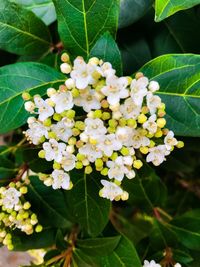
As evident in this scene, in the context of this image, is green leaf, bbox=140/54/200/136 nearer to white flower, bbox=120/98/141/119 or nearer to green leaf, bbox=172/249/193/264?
white flower, bbox=120/98/141/119

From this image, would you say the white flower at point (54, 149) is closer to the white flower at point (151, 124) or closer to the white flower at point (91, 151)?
the white flower at point (91, 151)

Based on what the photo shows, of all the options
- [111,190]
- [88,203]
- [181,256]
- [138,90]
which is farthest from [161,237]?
[138,90]

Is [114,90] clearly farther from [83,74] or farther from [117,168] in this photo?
[117,168]

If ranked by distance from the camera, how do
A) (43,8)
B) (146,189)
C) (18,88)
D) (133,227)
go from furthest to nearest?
(133,227) < (146,189) < (43,8) < (18,88)

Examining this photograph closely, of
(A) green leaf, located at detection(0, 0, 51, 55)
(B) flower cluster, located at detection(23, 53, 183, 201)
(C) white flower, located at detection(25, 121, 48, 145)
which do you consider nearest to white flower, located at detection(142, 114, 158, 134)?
(B) flower cluster, located at detection(23, 53, 183, 201)

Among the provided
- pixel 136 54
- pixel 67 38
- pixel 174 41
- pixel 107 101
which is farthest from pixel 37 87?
pixel 174 41

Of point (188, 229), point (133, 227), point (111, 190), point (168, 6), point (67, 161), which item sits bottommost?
point (133, 227)

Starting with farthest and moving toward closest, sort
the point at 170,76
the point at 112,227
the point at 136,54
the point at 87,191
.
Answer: the point at 112,227 < the point at 136,54 < the point at 87,191 < the point at 170,76

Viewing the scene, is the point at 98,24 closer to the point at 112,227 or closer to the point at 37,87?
the point at 37,87
